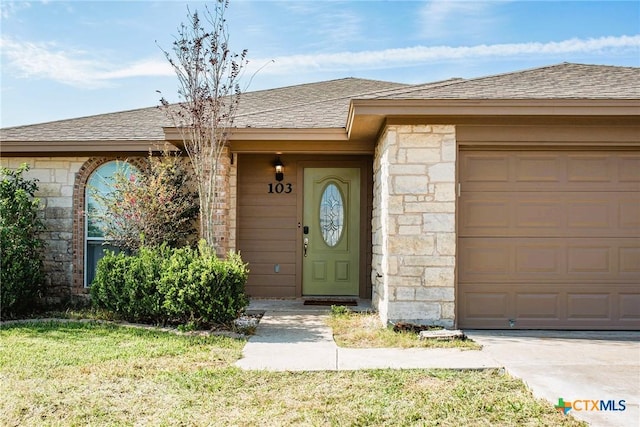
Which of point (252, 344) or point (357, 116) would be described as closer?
point (252, 344)

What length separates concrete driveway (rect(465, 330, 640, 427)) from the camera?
3.71 meters

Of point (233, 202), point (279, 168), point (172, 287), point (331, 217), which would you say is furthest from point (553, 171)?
point (172, 287)

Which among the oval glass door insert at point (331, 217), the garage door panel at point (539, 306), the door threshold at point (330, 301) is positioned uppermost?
the oval glass door insert at point (331, 217)

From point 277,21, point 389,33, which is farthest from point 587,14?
point 277,21

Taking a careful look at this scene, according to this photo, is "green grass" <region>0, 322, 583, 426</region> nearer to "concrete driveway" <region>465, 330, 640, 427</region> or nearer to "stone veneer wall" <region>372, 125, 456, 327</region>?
"concrete driveway" <region>465, 330, 640, 427</region>

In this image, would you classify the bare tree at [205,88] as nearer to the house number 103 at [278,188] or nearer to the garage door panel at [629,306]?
the house number 103 at [278,188]

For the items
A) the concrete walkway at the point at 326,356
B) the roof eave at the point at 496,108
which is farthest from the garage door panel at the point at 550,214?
the concrete walkway at the point at 326,356

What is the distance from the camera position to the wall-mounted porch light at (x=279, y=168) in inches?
353

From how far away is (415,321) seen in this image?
643cm

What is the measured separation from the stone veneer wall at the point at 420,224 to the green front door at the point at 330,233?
259 centimetres

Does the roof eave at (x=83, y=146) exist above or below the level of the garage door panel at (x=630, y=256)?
above

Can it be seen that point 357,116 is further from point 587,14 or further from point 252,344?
point 587,14

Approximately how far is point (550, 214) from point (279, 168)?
426 centimetres

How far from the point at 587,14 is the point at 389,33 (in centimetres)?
363
